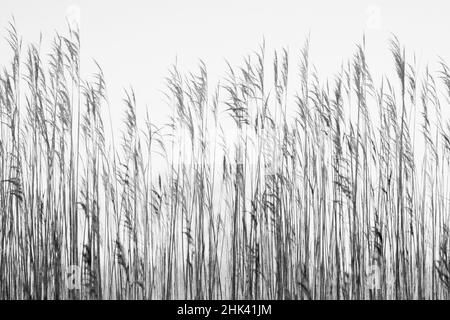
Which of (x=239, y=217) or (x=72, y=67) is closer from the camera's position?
(x=239, y=217)

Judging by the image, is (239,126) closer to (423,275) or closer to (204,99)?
(204,99)

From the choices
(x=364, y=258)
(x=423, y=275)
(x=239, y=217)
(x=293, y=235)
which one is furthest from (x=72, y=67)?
(x=423, y=275)

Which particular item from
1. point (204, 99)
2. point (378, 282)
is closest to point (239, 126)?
point (204, 99)

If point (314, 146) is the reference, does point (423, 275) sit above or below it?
below

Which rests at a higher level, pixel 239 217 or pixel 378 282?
pixel 239 217

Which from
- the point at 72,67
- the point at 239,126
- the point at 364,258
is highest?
the point at 72,67

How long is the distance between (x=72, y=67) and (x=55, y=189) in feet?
2.61

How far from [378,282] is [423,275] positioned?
0.26 meters

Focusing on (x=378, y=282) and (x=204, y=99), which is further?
(x=204, y=99)

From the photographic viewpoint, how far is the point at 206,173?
13.7ft
